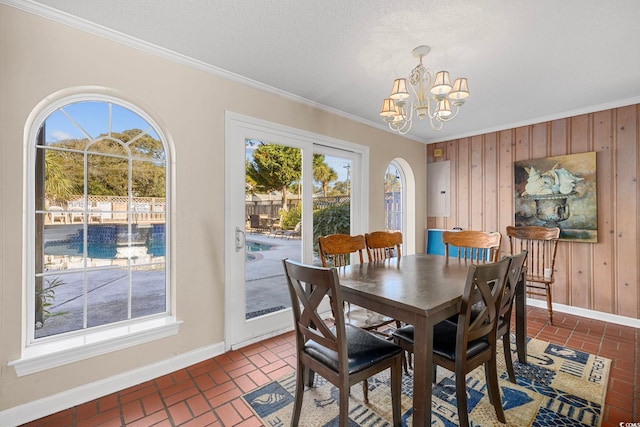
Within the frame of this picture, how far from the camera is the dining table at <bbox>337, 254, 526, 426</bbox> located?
53.4 inches

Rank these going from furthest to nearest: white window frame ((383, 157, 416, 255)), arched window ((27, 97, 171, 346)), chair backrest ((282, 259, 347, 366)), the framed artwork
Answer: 1. white window frame ((383, 157, 416, 255))
2. the framed artwork
3. arched window ((27, 97, 171, 346))
4. chair backrest ((282, 259, 347, 366))

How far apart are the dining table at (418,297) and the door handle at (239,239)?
1.01 metres

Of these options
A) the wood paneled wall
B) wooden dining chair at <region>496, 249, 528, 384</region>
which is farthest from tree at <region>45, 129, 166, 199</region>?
the wood paneled wall

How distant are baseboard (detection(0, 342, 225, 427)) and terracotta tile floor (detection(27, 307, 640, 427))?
1.6 inches

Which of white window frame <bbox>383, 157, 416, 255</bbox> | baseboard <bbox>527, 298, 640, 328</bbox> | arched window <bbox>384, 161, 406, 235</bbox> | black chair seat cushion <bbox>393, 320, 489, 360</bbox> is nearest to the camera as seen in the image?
black chair seat cushion <bbox>393, 320, 489, 360</bbox>

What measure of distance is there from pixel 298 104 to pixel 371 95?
0.78 metres

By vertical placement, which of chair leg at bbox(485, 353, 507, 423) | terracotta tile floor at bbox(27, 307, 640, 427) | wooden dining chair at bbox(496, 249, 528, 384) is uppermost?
wooden dining chair at bbox(496, 249, 528, 384)

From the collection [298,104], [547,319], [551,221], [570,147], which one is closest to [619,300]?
[547,319]

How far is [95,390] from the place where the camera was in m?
1.92

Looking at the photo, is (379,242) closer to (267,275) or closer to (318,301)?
(267,275)

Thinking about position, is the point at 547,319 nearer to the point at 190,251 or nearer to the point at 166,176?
the point at 190,251

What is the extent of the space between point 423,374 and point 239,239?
6.12 feet

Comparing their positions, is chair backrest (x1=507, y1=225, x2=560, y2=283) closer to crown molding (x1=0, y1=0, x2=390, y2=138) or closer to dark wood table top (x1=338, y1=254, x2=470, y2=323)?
dark wood table top (x1=338, y1=254, x2=470, y2=323)

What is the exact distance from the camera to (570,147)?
3.52 metres
